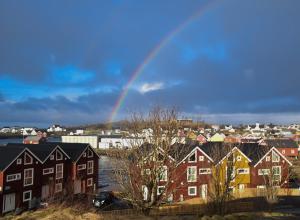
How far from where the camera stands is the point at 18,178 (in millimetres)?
41188

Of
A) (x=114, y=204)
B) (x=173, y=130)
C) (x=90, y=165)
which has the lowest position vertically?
(x=114, y=204)

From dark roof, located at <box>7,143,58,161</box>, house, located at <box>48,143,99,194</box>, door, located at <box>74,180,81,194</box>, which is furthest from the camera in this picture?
house, located at <box>48,143,99,194</box>

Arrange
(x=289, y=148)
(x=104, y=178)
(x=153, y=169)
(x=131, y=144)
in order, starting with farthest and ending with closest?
(x=289, y=148)
(x=104, y=178)
(x=131, y=144)
(x=153, y=169)

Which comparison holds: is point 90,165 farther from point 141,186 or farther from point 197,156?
point 141,186

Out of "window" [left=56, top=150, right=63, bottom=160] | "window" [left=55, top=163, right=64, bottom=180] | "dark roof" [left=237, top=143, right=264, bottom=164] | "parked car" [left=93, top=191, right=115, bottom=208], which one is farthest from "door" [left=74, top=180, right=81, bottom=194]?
"dark roof" [left=237, top=143, right=264, bottom=164]

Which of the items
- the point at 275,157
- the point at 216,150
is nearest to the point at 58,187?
the point at 216,150

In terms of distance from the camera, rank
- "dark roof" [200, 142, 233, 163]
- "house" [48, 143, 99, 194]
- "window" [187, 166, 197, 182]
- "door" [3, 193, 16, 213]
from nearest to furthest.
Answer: "door" [3, 193, 16, 213] < "dark roof" [200, 142, 233, 163] < "window" [187, 166, 197, 182] < "house" [48, 143, 99, 194]

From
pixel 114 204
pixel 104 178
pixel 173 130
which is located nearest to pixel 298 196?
pixel 114 204

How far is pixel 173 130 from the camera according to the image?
77.8ft

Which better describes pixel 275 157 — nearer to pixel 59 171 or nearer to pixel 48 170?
pixel 59 171

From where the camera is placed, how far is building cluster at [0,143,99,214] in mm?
39938

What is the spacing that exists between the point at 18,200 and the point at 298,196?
3117cm

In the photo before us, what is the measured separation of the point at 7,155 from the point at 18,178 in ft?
8.92

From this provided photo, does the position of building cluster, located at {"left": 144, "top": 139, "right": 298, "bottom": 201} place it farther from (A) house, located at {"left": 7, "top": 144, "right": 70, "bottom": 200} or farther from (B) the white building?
(B) the white building
